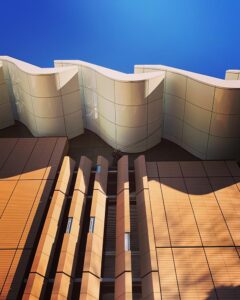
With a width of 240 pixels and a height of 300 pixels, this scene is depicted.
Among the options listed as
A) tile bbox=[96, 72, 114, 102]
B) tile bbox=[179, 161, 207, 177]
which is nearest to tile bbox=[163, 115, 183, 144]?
tile bbox=[179, 161, 207, 177]

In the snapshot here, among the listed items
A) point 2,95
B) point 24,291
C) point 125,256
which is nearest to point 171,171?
point 125,256

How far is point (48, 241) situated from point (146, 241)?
12.8 ft

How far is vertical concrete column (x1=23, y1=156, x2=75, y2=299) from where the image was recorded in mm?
9289

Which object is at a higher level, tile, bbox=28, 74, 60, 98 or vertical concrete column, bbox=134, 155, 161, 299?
tile, bbox=28, 74, 60, 98

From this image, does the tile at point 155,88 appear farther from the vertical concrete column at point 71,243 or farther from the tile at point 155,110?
the vertical concrete column at point 71,243

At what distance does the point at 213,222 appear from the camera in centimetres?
1201

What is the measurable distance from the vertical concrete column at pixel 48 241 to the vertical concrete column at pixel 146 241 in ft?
11.7

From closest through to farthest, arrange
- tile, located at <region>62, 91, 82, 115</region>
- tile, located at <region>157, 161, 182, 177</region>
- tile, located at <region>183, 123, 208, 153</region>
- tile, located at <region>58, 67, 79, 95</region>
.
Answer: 1. tile, located at <region>157, 161, 182, 177</region>
2. tile, located at <region>183, 123, 208, 153</region>
3. tile, located at <region>58, 67, 79, 95</region>
4. tile, located at <region>62, 91, 82, 115</region>

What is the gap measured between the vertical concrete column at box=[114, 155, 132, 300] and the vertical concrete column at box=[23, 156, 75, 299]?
102 inches

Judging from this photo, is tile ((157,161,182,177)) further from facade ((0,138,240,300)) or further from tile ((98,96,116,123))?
tile ((98,96,116,123))

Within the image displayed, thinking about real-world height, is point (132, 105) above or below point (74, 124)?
above

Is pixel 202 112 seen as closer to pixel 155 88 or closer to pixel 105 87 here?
pixel 155 88

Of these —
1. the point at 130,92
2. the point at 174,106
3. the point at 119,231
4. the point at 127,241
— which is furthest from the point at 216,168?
the point at 127,241

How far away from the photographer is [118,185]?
14008 mm
